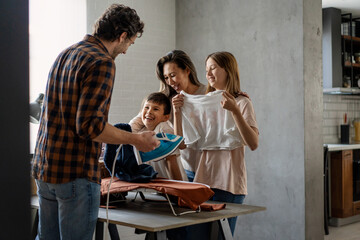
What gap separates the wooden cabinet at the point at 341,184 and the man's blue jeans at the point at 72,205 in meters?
4.32

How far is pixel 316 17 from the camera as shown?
12.7 ft

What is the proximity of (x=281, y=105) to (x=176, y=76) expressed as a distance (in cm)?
142

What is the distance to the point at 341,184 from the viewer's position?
5461 millimetres

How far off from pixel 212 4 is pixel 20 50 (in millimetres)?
4155

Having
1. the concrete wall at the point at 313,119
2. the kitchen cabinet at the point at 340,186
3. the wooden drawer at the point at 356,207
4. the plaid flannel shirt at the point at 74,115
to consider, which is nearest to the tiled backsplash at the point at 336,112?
the kitchen cabinet at the point at 340,186

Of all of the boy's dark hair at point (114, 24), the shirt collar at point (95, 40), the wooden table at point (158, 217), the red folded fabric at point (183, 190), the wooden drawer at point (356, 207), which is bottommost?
the wooden drawer at point (356, 207)

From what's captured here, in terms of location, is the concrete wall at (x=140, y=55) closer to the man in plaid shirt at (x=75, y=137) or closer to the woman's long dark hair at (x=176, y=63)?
the woman's long dark hair at (x=176, y=63)

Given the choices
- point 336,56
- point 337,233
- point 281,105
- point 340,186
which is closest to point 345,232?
point 337,233

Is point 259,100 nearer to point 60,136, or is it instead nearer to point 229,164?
point 229,164

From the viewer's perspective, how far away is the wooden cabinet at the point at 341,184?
5.46 metres

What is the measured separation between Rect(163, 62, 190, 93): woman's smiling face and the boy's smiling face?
0.53 ft

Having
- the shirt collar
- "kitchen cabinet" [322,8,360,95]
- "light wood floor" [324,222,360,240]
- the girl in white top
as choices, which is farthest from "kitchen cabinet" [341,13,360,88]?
the shirt collar

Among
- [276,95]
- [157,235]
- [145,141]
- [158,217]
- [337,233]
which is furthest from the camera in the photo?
[337,233]

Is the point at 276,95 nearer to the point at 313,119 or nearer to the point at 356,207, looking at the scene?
the point at 313,119
